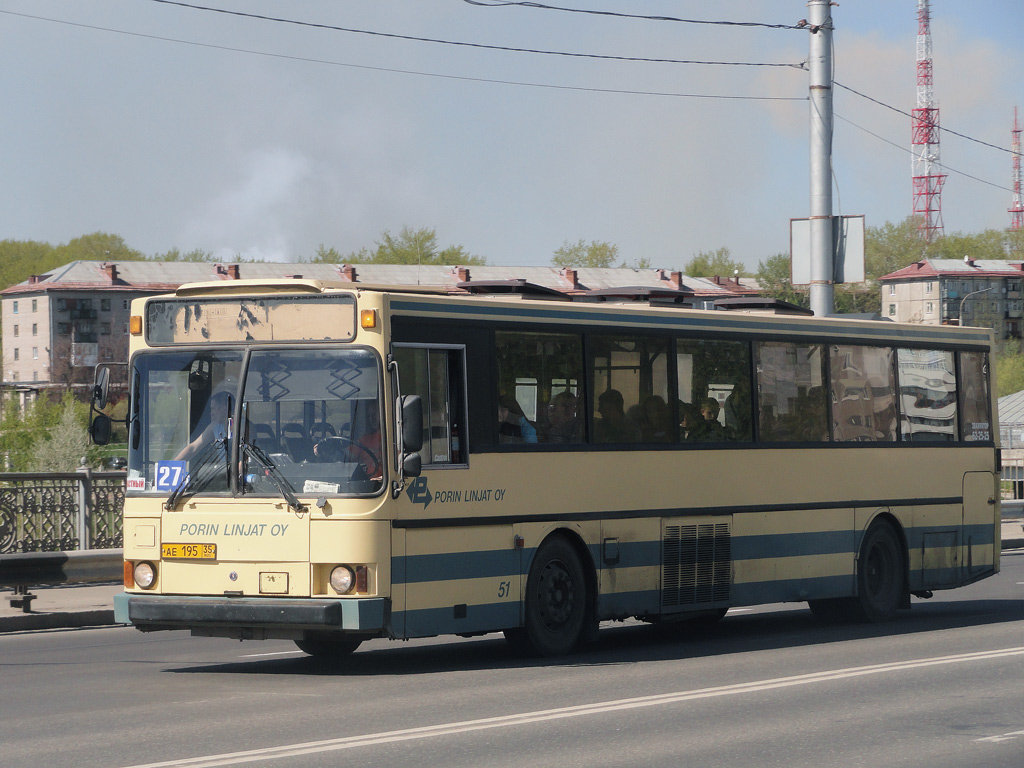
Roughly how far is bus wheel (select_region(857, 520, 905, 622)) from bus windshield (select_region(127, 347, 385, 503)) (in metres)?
6.59

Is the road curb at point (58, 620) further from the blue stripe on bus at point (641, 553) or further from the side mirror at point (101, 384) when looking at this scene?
the blue stripe on bus at point (641, 553)

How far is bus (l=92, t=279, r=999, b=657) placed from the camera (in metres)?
10.8

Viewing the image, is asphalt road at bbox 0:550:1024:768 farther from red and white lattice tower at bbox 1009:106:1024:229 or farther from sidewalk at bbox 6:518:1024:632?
red and white lattice tower at bbox 1009:106:1024:229

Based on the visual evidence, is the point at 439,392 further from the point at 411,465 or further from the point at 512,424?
the point at 411,465

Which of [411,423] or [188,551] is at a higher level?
[411,423]

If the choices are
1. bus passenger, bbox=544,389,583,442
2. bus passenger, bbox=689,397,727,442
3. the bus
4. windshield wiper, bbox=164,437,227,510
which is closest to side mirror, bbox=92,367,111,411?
the bus

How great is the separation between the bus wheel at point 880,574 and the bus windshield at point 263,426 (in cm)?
659

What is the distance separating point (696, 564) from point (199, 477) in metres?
4.69

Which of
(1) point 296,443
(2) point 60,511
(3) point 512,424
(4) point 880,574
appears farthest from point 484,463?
(2) point 60,511

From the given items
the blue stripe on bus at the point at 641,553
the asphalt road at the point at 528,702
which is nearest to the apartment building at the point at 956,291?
the blue stripe on bus at the point at 641,553

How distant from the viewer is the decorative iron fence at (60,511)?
1834cm

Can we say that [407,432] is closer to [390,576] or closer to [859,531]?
[390,576]

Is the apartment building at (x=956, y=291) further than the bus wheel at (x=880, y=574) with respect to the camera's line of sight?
Yes

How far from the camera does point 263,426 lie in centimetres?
1098
